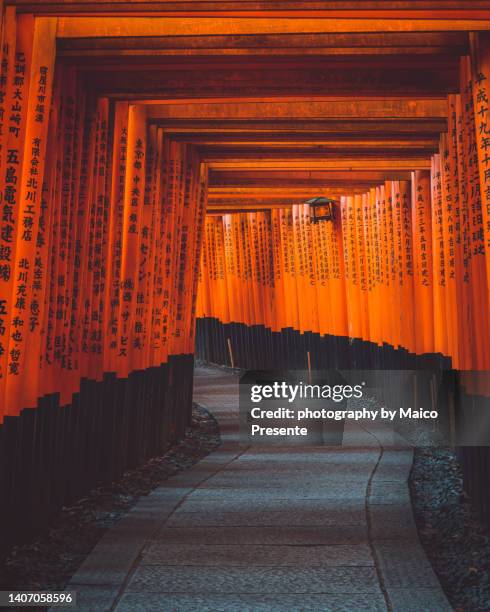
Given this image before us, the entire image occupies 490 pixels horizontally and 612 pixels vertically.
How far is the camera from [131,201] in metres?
9.84

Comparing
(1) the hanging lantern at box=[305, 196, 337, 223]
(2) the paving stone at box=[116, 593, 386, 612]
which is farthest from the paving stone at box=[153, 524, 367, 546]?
(1) the hanging lantern at box=[305, 196, 337, 223]

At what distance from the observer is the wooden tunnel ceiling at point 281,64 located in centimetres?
666

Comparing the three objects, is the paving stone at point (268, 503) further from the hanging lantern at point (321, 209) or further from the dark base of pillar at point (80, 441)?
the hanging lantern at point (321, 209)

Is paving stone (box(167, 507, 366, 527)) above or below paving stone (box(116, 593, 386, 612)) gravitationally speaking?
above

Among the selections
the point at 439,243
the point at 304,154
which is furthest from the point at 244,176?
the point at 439,243

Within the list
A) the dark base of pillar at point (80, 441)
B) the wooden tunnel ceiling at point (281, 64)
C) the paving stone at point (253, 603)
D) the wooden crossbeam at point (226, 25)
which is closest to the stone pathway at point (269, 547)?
the paving stone at point (253, 603)

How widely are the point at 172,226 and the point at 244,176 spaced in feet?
13.0

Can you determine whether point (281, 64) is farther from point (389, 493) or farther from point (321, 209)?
point (321, 209)

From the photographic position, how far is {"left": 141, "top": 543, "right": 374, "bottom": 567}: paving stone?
5906 millimetres

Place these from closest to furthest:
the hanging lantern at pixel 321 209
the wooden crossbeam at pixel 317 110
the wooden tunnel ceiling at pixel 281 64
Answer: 1. the wooden tunnel ceiling at pixel 281 64
2. the wooden crossbeam at pixel 317 110
3. the hanging lantern at pixel 321 209

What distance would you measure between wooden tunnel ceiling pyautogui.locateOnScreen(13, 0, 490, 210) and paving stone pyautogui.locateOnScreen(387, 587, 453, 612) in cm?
370

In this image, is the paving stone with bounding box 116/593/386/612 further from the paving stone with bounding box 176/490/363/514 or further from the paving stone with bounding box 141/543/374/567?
the paving stone with bounding box 176/490/363/514

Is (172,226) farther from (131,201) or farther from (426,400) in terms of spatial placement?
(426,400)

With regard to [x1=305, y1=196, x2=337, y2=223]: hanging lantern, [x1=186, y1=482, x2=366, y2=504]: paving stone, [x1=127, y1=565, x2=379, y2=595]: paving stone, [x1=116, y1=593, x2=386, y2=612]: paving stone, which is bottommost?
[x1=116, y1=593, x2=386, y2=612]: paving stone
